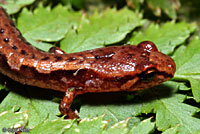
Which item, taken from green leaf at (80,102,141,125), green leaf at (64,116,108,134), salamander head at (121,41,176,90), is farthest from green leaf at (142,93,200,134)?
green leaf at (64,116,108,134)

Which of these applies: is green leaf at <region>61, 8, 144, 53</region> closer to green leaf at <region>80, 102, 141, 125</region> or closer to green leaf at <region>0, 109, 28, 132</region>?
green leaf at <region>80, 102, 141, 125</region>

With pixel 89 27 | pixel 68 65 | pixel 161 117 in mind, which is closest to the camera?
pixel 161 117

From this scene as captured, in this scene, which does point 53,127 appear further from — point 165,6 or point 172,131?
point 165,6

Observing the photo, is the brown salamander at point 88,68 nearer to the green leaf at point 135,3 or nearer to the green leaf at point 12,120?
the green leaf at point 12,120

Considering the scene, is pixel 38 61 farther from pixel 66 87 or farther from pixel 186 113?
pixel 186 113

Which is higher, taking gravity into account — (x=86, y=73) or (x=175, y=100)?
(x=86, y=73)

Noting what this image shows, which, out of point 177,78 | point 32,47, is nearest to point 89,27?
point 32,47

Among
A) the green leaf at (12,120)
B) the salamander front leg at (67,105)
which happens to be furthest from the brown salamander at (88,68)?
the green leaf at (12,120)

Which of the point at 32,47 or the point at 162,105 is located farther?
the point at 32,47
